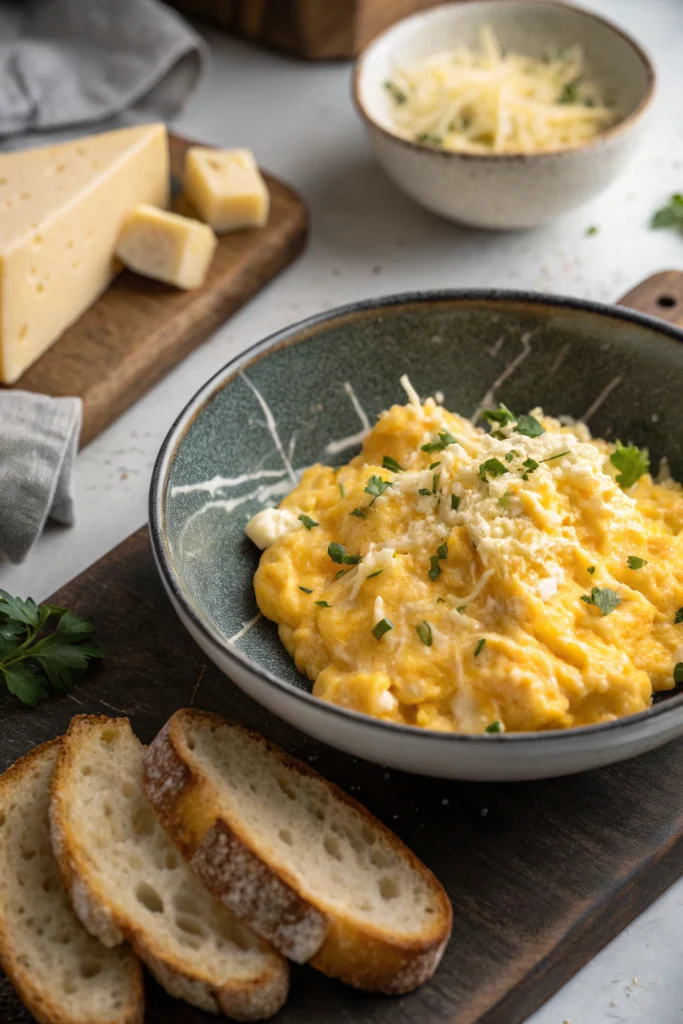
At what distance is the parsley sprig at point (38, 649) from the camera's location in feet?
9.42

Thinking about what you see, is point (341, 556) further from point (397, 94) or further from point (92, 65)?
point (92, 65)

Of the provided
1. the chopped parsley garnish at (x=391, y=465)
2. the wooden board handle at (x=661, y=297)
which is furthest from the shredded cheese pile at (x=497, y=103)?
the chopped parsley garnish at (x=391, y=465)

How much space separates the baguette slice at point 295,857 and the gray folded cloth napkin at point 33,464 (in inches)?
39.7

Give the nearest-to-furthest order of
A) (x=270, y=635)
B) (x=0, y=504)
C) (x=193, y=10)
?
1. (x=270, y=635)
2. (x=0, y=504)
3. (x=193, y=10)

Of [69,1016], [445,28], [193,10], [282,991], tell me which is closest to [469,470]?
[282,991]

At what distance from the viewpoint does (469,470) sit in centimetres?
275

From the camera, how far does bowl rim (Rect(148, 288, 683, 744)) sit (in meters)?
2.25

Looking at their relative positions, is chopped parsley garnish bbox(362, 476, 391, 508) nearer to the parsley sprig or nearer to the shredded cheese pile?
the parsley sprig

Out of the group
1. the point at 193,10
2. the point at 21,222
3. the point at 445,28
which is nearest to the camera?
the point at 21,222

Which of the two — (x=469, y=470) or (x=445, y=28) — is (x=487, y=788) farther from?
(x=445, y=28)

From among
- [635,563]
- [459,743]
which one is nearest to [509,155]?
[635,563]

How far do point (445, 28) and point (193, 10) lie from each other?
1485 millimetres

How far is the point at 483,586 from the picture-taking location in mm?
2596

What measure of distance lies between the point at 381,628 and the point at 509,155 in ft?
6.93
